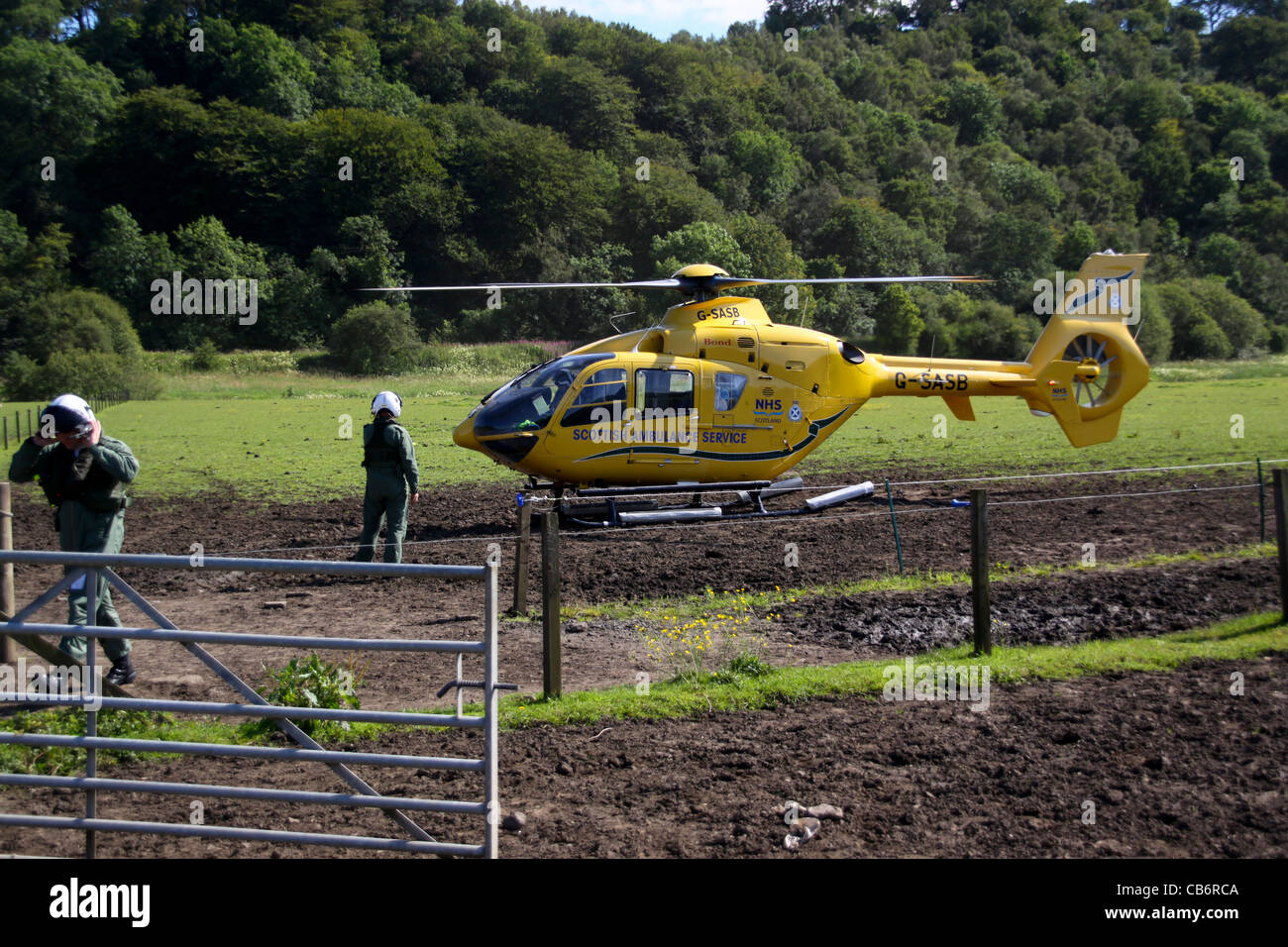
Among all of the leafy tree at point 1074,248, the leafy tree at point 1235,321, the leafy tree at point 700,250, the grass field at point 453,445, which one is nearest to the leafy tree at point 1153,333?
the leafy tree at point 1235,321

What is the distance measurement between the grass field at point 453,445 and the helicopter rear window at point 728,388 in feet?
18.8

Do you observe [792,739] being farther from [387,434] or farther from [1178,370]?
[1178,370]

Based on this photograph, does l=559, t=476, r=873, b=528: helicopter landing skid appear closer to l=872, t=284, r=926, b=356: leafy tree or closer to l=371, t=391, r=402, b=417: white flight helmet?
l=371, t=391, r=402, b=417: white flight helmet

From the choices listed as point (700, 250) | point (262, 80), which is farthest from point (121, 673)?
point (262, 80)

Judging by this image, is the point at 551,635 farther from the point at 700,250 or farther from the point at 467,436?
the point at 700,250

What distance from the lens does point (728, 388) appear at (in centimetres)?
1526

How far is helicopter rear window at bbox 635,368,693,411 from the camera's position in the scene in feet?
48.7

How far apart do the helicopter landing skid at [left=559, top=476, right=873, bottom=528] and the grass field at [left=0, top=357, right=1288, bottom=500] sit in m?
4.75

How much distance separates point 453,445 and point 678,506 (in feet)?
30.3

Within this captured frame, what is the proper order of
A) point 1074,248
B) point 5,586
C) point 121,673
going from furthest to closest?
1. point 1074,248
2. point 5,586
3. point 121,673

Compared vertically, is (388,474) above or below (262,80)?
below

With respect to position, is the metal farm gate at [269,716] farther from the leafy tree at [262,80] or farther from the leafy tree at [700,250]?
the leafy tree at [262,80]

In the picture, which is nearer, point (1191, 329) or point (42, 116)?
point (1191, 329)

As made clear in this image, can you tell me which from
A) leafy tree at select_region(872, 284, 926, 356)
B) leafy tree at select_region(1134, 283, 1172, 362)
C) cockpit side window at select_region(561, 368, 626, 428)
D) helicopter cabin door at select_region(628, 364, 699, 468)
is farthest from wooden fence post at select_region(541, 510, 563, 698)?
leafy tree at select_region(1134, 283, 1172, 362)
